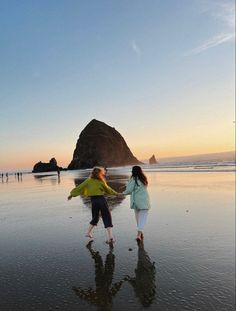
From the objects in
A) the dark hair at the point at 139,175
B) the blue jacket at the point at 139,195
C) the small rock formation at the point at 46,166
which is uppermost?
the dark hair at the point at 139,175

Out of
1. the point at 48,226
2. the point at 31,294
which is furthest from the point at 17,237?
the point at 31,294

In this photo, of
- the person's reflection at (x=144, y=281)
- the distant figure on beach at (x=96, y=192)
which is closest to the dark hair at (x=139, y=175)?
the distant figure on beach at (x=96, y=192)

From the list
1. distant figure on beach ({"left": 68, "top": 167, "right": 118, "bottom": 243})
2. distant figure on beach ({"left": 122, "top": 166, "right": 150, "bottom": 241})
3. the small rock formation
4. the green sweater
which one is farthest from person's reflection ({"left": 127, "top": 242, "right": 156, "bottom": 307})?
the small rock formation

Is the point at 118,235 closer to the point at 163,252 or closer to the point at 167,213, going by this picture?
the point at 163,252

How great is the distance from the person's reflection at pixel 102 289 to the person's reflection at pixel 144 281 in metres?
0.26

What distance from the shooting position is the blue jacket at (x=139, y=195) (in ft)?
30.0

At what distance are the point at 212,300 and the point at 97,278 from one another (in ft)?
6.46

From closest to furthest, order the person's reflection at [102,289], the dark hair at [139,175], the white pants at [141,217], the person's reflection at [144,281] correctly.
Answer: the person's reflection at [102,289], the person's reflection at [144,281], the white pants at [141,217], the dark hair at [139,175]

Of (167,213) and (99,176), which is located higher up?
(99,176)

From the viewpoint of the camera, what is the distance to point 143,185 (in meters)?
9.37

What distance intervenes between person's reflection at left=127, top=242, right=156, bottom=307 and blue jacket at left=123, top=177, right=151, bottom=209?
2.15m

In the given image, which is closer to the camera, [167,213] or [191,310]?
[191,310]

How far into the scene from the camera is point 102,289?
17.5ft

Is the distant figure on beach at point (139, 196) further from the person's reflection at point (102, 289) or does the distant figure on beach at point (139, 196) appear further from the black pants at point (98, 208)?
the person's reflection at point (102, 289)
